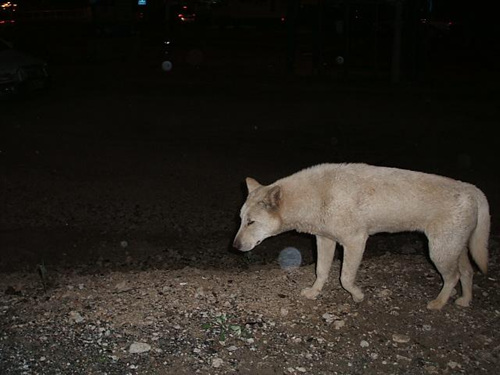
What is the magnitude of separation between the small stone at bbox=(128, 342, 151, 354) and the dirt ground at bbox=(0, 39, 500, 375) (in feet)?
0.04

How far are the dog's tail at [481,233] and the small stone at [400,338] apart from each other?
3.62ft

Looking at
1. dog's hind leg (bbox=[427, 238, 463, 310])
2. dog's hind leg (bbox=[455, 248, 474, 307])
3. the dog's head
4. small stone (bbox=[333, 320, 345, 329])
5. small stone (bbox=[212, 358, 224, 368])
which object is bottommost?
small stone (bbox=[212, 358, 224, 368])

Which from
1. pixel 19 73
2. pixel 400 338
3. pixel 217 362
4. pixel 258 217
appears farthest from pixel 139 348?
pixel 19 73

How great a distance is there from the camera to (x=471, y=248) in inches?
214

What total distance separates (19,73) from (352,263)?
1479cm

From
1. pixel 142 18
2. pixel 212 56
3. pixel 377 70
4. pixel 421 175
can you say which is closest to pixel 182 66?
pixel 212 56

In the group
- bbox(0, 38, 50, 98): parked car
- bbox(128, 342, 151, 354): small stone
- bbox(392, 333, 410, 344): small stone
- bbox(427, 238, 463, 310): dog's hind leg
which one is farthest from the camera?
bbox(0, 38, 50, 98): parked car

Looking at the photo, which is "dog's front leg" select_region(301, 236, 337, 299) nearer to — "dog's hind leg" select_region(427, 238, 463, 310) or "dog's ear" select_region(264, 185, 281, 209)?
"dog's ear" select_region(264, 185, 281, 209)

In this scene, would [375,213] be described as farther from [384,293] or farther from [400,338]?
[400,338]

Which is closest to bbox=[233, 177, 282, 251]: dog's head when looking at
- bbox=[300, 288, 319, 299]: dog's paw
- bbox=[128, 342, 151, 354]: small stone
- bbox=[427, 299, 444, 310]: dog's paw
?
bbox=[300, 288, 319, 299]: dog's paw

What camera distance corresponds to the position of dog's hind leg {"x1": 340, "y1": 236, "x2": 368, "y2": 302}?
17.5 ft

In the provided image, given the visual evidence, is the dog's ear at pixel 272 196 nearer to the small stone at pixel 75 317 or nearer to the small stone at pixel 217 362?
the small stone at pixel 217 362

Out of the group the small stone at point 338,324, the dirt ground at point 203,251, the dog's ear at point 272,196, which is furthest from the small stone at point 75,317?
the small stone at point 338,324

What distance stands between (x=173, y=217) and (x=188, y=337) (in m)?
3.82
